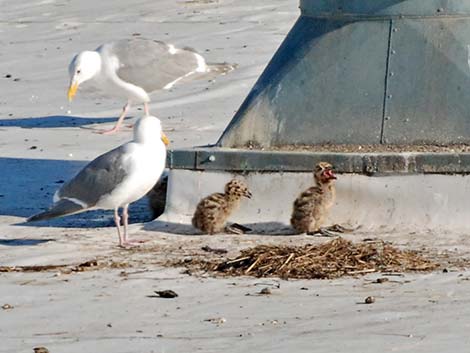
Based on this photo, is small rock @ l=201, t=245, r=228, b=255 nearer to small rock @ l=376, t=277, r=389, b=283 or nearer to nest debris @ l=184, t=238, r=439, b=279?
nest debris @ l=184, t=238, r=439, b=279

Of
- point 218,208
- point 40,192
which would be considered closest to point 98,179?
point 218,208

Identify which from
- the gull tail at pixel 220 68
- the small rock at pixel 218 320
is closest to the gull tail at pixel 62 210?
the small rock at pixel 218 320

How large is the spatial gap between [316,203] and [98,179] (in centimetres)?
131

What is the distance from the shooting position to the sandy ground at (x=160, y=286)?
6.13 m

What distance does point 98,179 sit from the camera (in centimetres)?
873

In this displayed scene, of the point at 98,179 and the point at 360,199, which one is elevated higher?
the point at 98,179

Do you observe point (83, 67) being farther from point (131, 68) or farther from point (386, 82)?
point (386, 82)

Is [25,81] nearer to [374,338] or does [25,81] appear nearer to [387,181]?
[387,181]

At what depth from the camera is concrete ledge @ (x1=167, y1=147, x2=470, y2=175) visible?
28.6ft

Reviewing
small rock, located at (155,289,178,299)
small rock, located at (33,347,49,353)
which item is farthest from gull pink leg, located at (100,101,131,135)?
small rock, located at (33,347,49,353)

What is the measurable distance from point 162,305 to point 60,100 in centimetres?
812

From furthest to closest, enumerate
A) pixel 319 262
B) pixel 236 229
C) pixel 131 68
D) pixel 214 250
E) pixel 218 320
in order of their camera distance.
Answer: pixel 131 68, pixel 236 229, pixel 214 250, pixel 319 262, pixel 218 320

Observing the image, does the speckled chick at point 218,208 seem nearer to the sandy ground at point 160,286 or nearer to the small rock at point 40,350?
the sandy ground at point 160,286

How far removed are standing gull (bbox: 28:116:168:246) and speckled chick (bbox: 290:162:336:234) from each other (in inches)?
34.2
